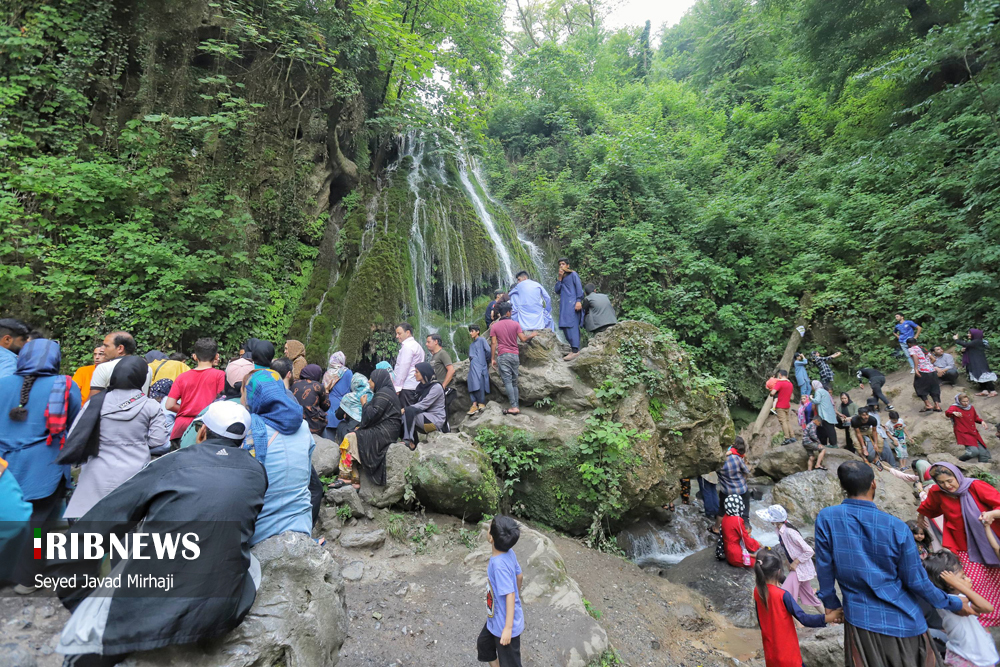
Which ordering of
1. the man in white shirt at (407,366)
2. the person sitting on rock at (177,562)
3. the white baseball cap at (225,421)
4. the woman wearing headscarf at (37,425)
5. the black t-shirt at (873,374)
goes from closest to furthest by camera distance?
1. the person sitting on rock at (177,562)
2. the white baseball cap at (225,421)
3. the woman wearing headscarf at (37,425)
4. the man in white shirt at (407,366)
5. the black t-shirt at (873,374)

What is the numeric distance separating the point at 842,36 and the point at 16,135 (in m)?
20.7

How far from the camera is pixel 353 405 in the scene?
660 centimetres

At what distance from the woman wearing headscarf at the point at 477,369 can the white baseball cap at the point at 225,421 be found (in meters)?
5.07

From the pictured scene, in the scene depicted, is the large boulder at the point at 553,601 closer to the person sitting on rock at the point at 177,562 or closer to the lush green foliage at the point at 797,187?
the person sitting on rock at the point at 177,562

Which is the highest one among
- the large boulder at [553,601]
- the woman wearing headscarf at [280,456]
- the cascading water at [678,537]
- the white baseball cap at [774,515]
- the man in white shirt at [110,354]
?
the man in white shirt at [110,354]

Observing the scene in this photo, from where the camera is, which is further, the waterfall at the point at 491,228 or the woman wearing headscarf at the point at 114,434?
the waterfall at the point at 491,228

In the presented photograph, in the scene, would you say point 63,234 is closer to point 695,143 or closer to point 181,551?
point 181,551

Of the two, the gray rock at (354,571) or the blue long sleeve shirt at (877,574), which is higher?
the blue long sleeve shirt at (877,574)

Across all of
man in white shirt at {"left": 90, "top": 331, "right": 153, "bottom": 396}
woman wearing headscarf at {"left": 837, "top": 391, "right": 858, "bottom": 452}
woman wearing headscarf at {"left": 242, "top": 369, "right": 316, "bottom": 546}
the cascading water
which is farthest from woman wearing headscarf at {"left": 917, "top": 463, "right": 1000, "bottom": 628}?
woman wearing headscarf at {"left": 837, "top": 391, "right": 858, "bottom": 452}

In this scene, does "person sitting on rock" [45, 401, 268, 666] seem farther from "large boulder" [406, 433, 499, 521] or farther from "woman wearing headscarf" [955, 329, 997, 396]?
"woman wearing headscarf" [955, 329, 997, 396]

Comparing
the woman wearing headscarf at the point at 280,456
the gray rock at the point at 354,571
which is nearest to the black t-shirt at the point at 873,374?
the gray rock at the point at 354,571

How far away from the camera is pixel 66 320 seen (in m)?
7.58

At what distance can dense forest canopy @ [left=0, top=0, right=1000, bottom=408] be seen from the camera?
789 centimetres

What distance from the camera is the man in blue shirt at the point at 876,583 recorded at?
9.38 ft
